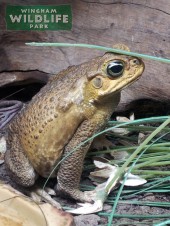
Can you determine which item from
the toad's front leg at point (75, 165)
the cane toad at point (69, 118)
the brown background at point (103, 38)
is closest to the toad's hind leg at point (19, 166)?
the cane toad at point (69, 118)

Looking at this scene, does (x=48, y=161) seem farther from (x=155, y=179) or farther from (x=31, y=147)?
(x=155, y=179)

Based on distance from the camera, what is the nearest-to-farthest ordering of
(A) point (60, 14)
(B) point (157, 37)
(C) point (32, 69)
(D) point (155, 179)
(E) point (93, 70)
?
1. (E) point (93, 70)
2. (D) point (155, 179)
3. (B) point (157, 37)
4. (A) point (60, 14)
5. (C) point (32, 69)

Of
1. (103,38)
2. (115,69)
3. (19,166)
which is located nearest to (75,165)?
(19,166)

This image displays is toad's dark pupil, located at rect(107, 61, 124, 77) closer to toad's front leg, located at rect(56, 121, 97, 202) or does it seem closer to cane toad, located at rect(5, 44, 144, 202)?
cane toad, located at rect(5, 44, 144, 202)

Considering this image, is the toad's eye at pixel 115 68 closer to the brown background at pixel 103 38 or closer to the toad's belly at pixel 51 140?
the toad's belly at pixel 51 140

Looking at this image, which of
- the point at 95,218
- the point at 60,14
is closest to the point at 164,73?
the point at 60,14

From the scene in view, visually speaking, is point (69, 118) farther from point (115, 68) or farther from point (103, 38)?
point (103, 38)

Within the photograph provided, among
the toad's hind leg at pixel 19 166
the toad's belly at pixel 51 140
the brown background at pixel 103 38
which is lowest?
the toad's hind leg at pixel 19 166
